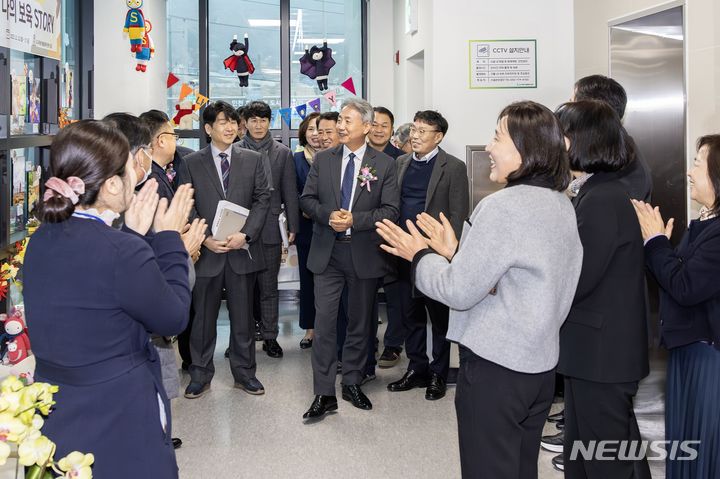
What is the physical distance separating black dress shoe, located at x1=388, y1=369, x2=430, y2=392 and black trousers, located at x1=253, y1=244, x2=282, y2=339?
120cm

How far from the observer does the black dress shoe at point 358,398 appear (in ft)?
13.9

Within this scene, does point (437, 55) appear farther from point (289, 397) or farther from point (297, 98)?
point (297, 98)

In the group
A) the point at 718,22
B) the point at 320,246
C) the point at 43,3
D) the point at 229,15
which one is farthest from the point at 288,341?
the point at 229,15

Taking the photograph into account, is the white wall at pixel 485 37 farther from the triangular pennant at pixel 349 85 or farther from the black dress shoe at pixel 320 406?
the triangular pennant at pixel 349 85

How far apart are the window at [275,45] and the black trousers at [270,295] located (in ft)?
12.5

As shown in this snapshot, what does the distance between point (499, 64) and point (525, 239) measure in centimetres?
339

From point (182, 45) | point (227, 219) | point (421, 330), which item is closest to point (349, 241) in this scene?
point (227, 219)

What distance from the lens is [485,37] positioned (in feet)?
16.6

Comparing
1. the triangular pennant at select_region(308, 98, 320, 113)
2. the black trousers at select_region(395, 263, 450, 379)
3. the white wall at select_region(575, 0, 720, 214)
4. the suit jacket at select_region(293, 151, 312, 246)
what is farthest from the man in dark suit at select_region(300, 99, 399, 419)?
the triangular pennant at select_region(308, 98, 320, 113)

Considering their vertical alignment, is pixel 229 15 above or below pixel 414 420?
above

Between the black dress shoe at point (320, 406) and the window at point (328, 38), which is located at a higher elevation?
the window at point (328, 38)

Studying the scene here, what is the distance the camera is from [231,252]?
4430mm

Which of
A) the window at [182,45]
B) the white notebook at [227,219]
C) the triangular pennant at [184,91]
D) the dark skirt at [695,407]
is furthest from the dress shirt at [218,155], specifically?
the window at [182,45]

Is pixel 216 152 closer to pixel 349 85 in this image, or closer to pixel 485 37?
pixel 485 37
